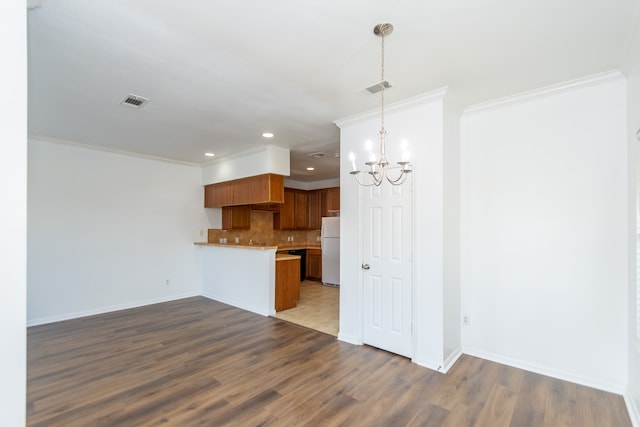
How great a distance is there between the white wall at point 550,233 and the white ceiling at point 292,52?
1.22 feet

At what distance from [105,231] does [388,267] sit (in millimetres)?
4616

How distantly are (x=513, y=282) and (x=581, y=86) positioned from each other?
191cm

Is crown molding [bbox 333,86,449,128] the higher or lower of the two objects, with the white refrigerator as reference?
higher

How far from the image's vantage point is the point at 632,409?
230 cm

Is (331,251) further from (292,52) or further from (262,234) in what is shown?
(292,52)

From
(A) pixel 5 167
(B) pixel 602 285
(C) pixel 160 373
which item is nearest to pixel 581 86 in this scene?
(B) pixel 602 285

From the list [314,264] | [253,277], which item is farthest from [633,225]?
[314,264]

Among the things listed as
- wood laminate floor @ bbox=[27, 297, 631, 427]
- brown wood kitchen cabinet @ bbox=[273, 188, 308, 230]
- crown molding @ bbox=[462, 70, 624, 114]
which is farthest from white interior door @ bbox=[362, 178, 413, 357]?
brown wood kitchen cabinet @ bbox=[273, 188, 308, 230]

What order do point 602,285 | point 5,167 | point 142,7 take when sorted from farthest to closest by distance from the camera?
point 602,285
point 142,7
point 5,167

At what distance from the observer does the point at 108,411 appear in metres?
2.36

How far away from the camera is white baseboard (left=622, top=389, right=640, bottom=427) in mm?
2164

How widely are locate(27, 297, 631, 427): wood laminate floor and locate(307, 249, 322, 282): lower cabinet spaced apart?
151 inches

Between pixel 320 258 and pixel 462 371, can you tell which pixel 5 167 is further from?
pixel 320 258

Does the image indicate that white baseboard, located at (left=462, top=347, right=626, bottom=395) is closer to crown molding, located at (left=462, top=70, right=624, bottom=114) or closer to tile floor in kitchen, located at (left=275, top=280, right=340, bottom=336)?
tile floor in kitchen, located at (left=275, top=280, right=340, bottom=336)
